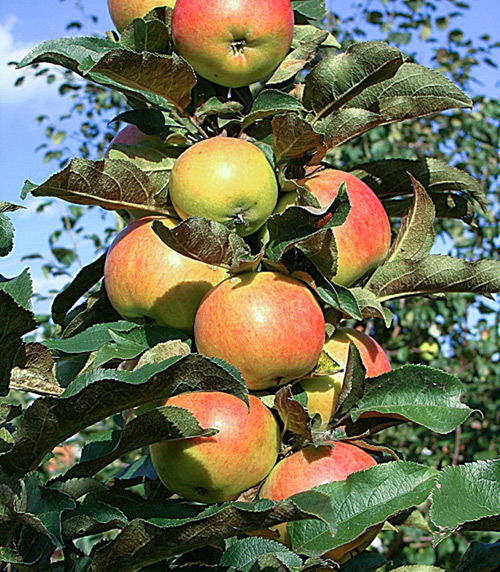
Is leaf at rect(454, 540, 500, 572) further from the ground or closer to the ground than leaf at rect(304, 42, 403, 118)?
closer to the ground

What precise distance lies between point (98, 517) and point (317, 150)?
526mm

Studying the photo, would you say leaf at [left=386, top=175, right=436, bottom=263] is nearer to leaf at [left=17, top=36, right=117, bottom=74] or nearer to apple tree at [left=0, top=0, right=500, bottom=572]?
apple tree at [left=0, top=0, right=500, bottom=572]

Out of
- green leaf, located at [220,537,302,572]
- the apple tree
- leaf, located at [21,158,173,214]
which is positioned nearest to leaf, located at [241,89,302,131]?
the apple tree

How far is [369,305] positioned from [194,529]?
0.40 metres

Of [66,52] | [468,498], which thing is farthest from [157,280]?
[468,498]

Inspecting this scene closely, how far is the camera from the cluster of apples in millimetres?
779

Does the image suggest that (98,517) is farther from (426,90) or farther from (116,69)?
(426,90)

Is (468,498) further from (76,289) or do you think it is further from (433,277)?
Result: (76,289)

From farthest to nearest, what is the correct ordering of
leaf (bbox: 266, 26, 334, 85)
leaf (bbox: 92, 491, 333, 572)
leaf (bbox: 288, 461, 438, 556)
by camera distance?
leaf (bbox: 266, 26, 334, 85) < leaf (bbox: 288, 461, 438, 556) < leaf (bbox: 92, 491, 333, 572)

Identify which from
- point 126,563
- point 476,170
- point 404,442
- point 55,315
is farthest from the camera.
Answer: point 476,170

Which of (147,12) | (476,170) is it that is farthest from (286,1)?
(476,170)

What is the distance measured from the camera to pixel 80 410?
64 centimetres

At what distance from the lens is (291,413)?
0.79 m

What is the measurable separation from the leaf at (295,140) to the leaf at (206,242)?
13cm
